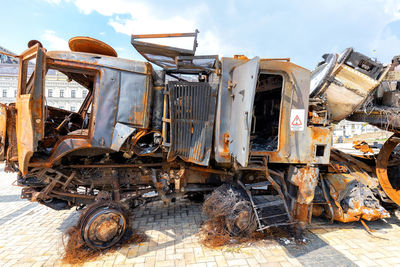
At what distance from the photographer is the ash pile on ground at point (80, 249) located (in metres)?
3.46

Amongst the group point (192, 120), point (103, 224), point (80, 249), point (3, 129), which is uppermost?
point (192, 120)

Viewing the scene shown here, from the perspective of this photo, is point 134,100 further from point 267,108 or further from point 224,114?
point 267,108

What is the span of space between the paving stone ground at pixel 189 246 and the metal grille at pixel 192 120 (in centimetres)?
170

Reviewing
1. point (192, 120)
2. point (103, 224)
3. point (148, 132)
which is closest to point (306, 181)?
point (192, 120)

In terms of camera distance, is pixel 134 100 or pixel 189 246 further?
pixel 189 246

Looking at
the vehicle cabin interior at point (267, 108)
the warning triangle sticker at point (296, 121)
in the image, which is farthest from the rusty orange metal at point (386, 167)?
the warning triangle sticker at point (296, 121)

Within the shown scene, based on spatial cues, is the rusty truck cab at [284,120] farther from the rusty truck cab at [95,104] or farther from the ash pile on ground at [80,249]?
the ash pile on ground at [80,249]

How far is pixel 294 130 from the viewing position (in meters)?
3.91

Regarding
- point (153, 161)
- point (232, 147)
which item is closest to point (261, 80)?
point (232, 147)

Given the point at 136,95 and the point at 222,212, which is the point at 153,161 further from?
the point at 222,212

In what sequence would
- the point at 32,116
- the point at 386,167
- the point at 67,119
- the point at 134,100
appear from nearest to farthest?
the point at 32,116 → the point at 134,100 → the point at 67,119 → the point at 386,167

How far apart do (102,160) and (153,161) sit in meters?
1.03

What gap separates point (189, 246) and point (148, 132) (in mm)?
2356

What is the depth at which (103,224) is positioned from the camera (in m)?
3.63
